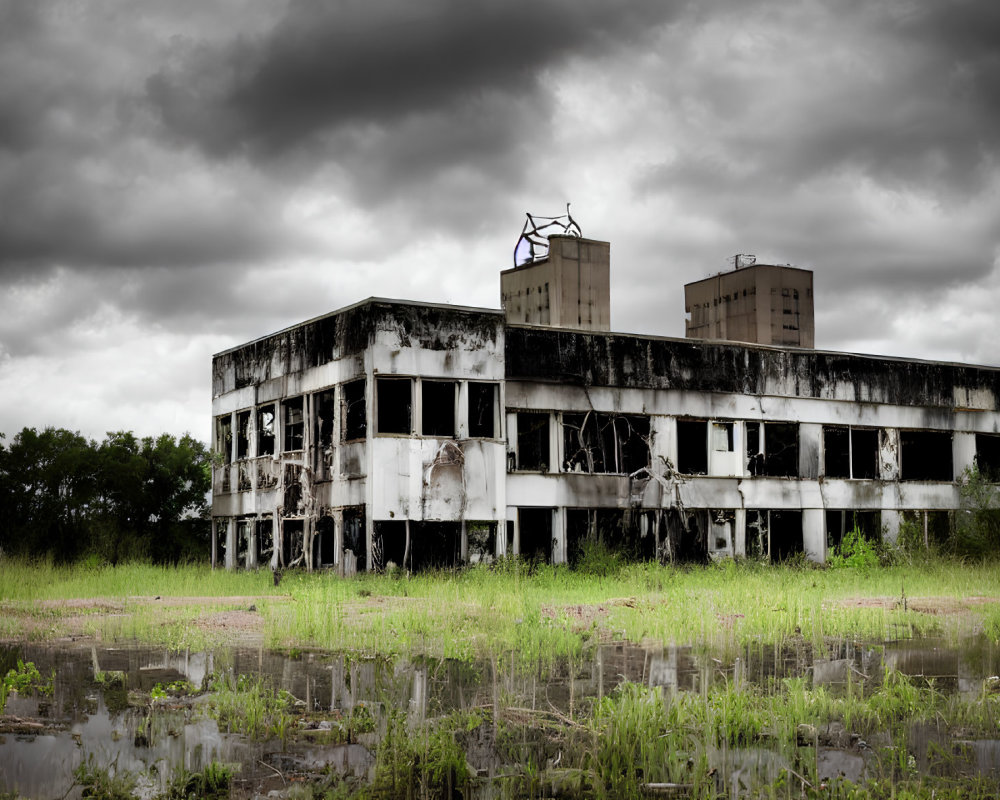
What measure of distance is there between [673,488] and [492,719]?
1806 cm

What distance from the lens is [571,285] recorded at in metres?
29.9

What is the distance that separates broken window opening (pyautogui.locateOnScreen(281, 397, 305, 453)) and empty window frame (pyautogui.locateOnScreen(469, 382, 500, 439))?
4.43 m

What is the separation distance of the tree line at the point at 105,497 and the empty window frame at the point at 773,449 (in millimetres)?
14943

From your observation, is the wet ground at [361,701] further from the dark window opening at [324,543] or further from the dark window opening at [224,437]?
the dark window opening at [224,437]

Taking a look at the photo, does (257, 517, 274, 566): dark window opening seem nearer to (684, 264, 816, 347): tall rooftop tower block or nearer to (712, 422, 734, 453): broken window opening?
(712, 422, 734, 453): broken window opening

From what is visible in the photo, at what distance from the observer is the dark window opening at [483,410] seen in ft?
74.8

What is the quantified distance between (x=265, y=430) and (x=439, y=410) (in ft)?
18.5

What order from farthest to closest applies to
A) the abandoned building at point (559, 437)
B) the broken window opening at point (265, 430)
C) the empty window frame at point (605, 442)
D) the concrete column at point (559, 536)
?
the broken window opening at point (265, 430) < the empty window frame at point (605, 442) < the concrete column at point (559, 536) < the abandoned building at point (559, 437)

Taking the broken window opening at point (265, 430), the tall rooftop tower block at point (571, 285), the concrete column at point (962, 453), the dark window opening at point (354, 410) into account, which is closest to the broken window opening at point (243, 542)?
the broken window opening at point (265, 430)

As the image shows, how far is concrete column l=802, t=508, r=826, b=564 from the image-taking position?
27.3m

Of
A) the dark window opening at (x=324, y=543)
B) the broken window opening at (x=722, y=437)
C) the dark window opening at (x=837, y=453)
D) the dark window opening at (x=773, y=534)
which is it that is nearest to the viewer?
the dark window opening at (x=324, y=543)

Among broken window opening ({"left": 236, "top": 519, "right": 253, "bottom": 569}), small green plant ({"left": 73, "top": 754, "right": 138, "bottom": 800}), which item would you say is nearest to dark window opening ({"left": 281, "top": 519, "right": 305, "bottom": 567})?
broken window opening ({"left": 236, "top": 519, "right": 253, "bottom": 569})

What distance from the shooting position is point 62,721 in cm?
779

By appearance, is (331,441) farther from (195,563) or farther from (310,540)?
(195,563)
